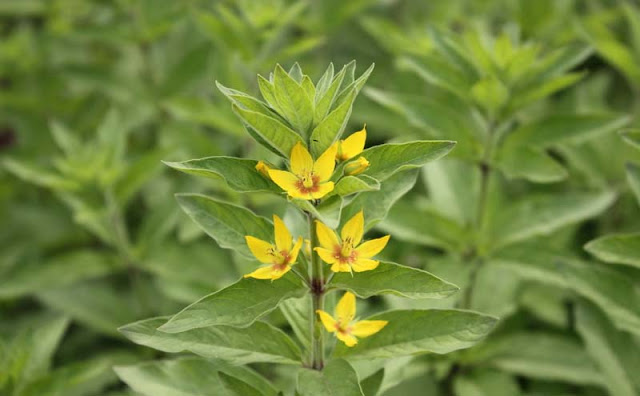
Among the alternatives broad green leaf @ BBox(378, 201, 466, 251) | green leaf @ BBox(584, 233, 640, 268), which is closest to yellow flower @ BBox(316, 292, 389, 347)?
green leaf @ BBox(584, 233, 640, 268)

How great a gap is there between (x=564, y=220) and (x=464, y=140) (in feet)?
1.11

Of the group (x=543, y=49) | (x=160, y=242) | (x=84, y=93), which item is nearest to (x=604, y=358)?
(x=160, y=242)

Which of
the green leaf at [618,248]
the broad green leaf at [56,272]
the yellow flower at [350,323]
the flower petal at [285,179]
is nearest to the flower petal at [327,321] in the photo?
the yellow flower at [350,323]

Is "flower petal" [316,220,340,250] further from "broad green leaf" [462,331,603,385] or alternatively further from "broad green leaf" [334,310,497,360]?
"broad green leaf" [462,331,603,385]

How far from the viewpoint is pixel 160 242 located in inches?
83.3

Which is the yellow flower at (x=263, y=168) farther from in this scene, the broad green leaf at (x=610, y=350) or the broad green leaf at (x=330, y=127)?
the broad green leaf at (x=610, y=350)

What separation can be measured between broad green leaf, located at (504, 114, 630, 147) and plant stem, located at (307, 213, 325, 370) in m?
0.81

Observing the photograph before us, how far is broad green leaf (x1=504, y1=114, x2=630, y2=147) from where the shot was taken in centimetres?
177

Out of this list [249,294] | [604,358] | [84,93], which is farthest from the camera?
[84,93]

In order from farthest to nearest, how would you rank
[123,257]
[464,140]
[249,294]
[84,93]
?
1. [84,93]
2. [123,257]
3. [464,140]
4. [249,294]

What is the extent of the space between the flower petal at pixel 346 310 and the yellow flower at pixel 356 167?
22cm

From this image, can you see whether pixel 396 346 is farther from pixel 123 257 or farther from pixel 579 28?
pixel 579 28

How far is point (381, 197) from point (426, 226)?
25.5 inches

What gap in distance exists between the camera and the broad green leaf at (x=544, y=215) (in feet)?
5.87
